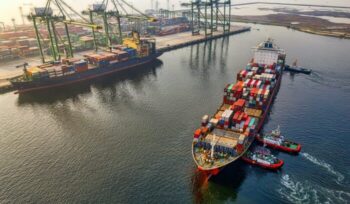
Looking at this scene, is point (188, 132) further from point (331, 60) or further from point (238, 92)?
point (331, 60)

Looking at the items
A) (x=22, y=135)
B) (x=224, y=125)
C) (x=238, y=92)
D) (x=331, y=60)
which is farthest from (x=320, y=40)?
(x=22, y=135)

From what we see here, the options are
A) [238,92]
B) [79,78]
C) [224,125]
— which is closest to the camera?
[224,125]

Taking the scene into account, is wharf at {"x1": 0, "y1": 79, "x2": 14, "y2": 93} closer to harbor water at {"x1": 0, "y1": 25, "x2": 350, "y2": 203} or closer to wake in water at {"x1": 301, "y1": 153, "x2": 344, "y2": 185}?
harbor water at {"x1": 0, "y1": 25, "x2": 350, "y2": 203}

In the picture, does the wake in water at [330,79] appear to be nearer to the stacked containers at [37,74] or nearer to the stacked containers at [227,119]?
the stacked containers at [227,119]

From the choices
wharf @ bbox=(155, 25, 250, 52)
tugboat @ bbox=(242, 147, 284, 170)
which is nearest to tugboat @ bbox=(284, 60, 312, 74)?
tugboat @ bbox=(242, 147, 284, 170)

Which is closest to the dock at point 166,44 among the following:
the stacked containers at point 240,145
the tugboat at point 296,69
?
the tugboat at point 296,69

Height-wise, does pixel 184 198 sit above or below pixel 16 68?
below
